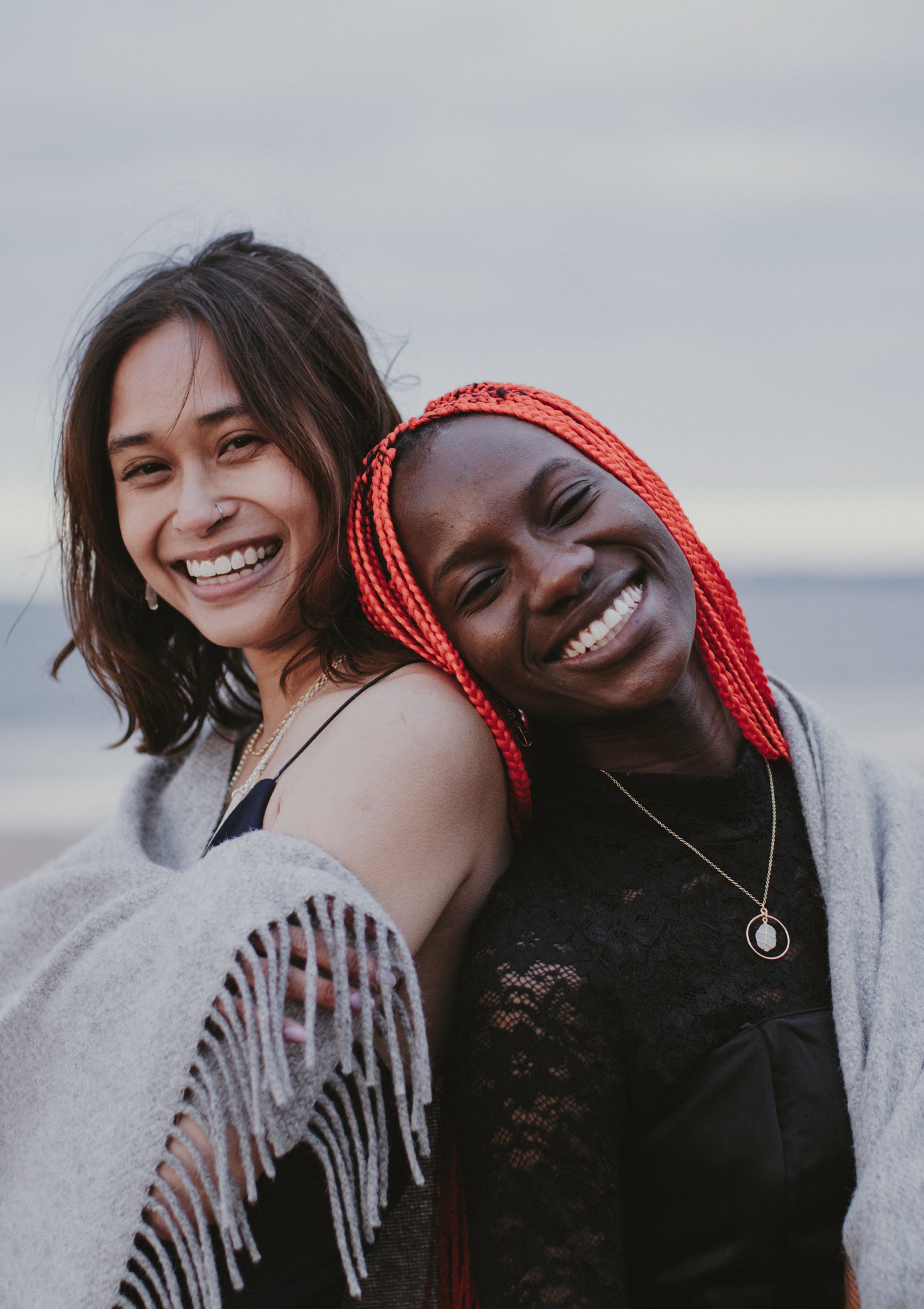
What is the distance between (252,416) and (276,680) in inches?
24.2

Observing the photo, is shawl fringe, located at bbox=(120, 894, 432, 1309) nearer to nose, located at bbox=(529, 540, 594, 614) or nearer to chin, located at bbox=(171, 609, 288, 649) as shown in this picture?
nose, located at bbox=(529, 540, 594, 614)

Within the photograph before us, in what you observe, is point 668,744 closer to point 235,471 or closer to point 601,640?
point 601,640

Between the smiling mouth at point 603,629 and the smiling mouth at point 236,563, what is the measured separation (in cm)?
79

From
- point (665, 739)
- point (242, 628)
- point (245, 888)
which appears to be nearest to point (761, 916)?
point (665, 739)

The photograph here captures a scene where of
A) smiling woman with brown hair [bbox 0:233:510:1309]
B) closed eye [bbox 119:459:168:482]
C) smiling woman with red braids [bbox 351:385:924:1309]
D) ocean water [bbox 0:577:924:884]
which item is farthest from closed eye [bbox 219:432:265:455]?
ocean water [bbox 0:577:924:884]

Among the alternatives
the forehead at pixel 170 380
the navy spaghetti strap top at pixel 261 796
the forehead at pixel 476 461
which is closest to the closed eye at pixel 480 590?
the forehead at pixel 476 461

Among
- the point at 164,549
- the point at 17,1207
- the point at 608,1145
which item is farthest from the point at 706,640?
the point at 17,1207

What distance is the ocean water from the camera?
7.29 metres

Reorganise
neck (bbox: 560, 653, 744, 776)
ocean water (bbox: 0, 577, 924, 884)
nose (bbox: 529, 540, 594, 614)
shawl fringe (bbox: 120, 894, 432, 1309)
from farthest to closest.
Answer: ocean water (bbox: 0, 577, 924, 884)
neck (bbox: 560, 653, 744, 776)
nose (bbox: 529, 540, 594, 614)
shawl fringe (bbox: 120, 894, 432, 1309)

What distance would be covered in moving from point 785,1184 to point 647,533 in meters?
1.00

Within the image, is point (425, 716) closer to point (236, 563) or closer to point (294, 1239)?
point (236, 563)

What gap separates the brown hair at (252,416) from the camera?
2318 mm

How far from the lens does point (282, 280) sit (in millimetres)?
2537

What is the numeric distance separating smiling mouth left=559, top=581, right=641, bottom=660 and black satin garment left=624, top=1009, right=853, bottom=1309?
2.07 feet
